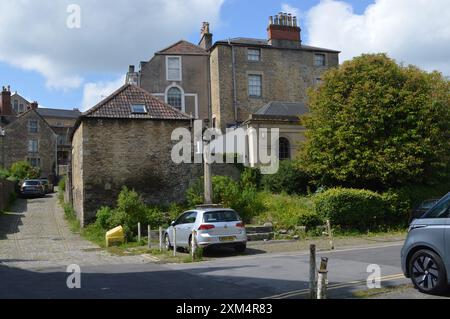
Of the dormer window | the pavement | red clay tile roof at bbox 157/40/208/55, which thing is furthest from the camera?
red clay tile roof at bbox 157/40/208/55

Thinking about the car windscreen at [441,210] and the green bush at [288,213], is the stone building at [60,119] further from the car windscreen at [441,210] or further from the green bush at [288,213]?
the car windscreen at [441,210]

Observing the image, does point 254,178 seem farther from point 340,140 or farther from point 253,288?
point 253,288

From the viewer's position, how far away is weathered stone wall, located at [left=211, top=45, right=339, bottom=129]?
132 feet

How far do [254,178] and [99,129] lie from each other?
10.1 m

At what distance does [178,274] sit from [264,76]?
32.1m

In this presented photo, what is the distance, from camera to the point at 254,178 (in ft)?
98.7

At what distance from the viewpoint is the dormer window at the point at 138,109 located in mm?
25591

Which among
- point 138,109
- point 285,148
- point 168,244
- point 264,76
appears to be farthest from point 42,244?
point 264,76

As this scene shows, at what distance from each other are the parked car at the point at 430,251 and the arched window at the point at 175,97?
33669mm

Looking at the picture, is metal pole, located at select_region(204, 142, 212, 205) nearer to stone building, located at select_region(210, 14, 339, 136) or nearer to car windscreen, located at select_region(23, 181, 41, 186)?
stone building, located at select_region(210, 14, 339, 136)

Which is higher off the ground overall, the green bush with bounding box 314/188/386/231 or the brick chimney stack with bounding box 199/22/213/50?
the brick chimney stack with bounding box 199/22/213/50

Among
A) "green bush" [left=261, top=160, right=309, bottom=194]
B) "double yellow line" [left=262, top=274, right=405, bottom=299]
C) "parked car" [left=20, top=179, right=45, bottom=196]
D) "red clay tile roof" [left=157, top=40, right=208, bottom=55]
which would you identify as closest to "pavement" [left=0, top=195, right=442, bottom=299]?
"double yellow line" [left=262, top=274, right=405, bottom=299]

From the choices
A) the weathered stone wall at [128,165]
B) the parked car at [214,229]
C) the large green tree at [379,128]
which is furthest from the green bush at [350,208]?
the weathered stone wall at [128,165]

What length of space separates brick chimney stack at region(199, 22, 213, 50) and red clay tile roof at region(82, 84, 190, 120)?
697 inches
